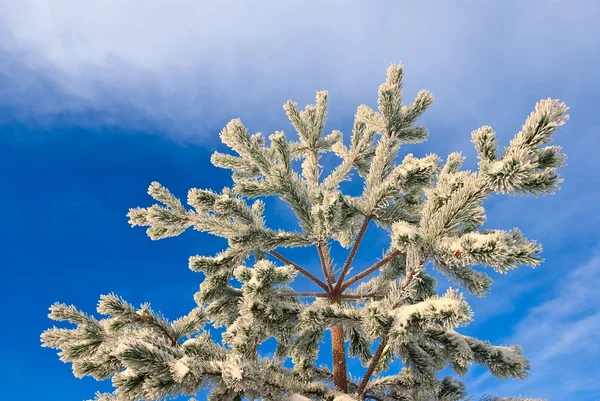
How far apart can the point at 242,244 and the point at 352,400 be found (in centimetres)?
216

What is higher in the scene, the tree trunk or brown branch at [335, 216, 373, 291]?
brown branch at [335, 216, 373, 291]

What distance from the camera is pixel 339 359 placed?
606 cm

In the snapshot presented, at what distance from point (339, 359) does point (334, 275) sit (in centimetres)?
116

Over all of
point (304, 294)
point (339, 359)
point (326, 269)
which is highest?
point (326, 269)

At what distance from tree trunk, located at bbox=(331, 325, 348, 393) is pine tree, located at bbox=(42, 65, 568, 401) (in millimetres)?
21

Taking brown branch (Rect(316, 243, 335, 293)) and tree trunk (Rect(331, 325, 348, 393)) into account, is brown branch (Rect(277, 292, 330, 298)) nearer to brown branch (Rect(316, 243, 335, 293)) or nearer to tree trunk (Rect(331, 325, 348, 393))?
brown branch (Rect(316, 243, 335, 293))

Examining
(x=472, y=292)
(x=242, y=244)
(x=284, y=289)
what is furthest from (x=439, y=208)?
(x=284, y=289)

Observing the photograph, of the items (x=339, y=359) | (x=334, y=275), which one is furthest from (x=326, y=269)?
(x=339, y=359)

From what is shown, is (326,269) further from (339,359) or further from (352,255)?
(339,359)

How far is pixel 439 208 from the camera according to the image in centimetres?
430

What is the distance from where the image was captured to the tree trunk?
592 cm

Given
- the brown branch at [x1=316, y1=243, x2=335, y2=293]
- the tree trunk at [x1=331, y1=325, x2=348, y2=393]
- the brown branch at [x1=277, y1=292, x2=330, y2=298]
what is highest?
the brown branch at [x1=316, y1=243, x2=335, y2=293]

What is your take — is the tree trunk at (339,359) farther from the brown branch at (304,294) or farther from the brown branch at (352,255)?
the brown branch at (352,255)

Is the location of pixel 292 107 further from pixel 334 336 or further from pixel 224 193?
pixel 334 336
